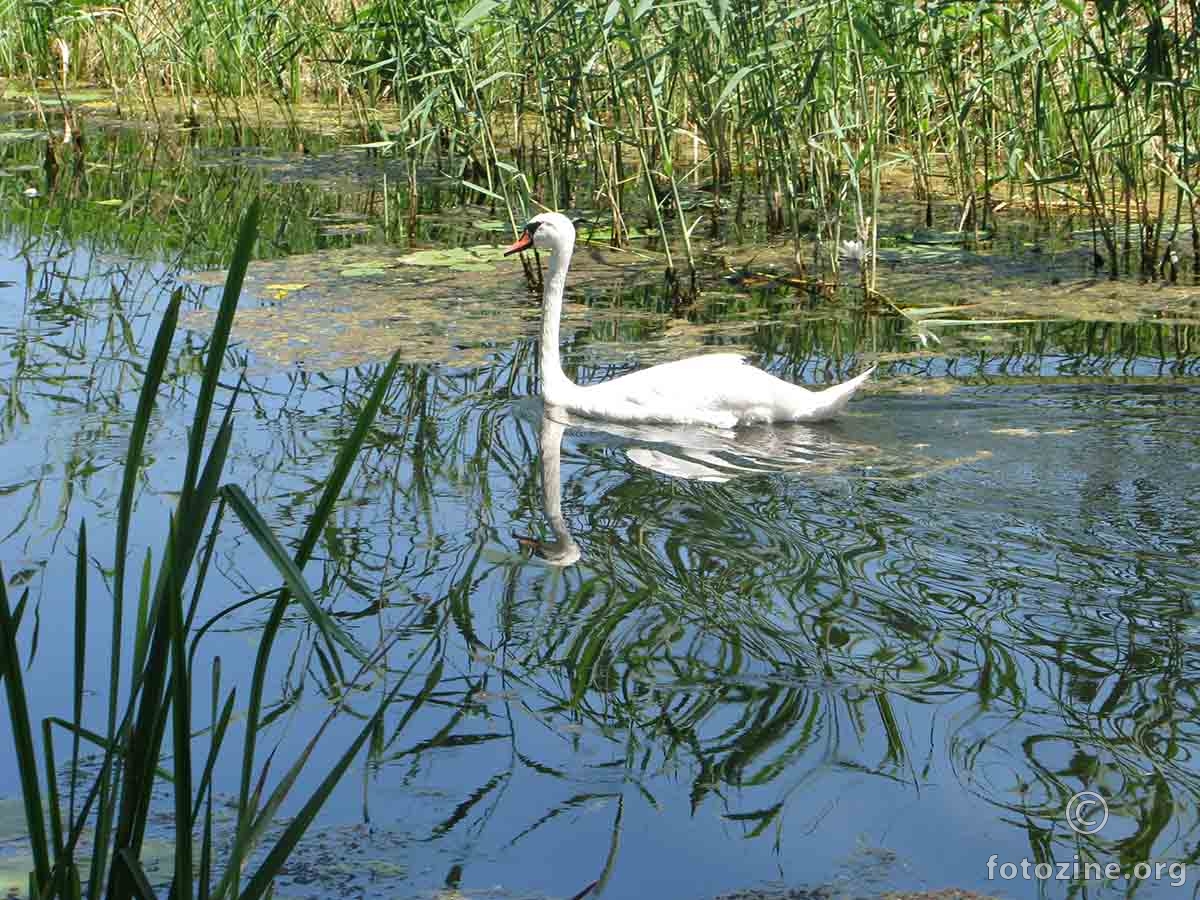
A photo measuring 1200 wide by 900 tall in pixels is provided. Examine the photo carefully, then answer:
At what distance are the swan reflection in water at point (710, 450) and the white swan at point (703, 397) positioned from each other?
1.8 inches

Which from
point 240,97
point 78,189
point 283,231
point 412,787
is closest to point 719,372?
point 412,787

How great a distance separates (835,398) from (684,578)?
156 cm

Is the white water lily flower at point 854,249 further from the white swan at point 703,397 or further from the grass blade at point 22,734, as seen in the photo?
the grass blade at point 22,734

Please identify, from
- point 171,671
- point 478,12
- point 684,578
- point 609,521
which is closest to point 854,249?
point 478,12

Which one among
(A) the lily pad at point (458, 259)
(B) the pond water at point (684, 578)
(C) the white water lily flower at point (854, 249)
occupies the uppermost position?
(C) the white water lily flower at point (854, 249)

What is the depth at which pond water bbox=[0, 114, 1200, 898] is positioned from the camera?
281 centimetres

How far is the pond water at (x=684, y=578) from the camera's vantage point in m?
2.81

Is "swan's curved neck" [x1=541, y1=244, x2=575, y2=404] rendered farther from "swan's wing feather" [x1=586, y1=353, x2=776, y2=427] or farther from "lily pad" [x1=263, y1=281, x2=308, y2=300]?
"lily pad" [x1=263, y1=281, x2=308, y2=300]

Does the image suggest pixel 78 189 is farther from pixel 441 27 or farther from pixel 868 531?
pixel 868 531

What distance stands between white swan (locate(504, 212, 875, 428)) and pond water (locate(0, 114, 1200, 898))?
0.09m

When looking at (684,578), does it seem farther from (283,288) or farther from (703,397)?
(283,288)

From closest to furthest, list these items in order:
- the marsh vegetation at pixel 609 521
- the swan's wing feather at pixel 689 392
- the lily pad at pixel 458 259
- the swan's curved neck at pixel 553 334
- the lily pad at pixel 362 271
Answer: the marsh vegetation at pixel 609 521 < the swan's wing feather at pixel 689 392 < the swan's curved neck at pixel 553 334 < the lily pad at pixel 362 271 < the lily pad at pixel 458 259

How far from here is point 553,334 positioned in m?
6.03

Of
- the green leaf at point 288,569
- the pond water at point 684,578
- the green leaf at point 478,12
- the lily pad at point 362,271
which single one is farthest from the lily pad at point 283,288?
the green leaf at point 288,569
